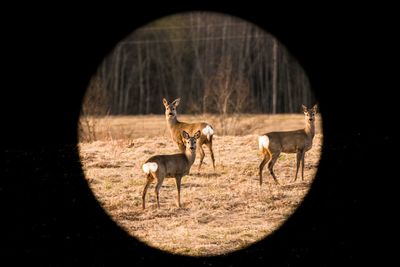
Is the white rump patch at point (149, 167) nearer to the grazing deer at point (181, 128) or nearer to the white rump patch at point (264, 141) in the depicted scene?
the white rump patch at point (264, 141)

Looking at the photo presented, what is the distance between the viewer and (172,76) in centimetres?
3344

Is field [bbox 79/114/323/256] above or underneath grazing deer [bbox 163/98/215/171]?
underneath

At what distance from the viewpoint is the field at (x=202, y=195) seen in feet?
32.3

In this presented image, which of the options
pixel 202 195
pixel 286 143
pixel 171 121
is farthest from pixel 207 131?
pixel 202 195

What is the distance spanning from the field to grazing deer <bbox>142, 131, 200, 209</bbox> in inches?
19.9

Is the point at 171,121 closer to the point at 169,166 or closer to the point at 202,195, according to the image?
the point at 202,195

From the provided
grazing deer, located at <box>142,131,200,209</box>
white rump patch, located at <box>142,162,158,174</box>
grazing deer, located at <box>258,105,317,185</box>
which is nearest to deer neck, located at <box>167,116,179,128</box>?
grazing deer, located at <box>258,105,317,185</box>

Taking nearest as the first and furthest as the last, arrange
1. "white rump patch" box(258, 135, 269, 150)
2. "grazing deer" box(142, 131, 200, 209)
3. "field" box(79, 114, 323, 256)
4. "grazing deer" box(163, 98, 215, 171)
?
"field" box(79, 114, 323, 256) < "grazing deer" box(142, 131, 200, 209) < "white rump patch" box(258, 135, 269, 150) < "grazing deer" box(163, 98, 215, 171)

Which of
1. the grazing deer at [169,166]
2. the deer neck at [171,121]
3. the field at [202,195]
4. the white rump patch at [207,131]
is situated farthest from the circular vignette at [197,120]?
the deer neck at [171,121]

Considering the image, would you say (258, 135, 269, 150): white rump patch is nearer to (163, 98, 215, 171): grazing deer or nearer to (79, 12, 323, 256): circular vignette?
(79, 12, 323, 256): circular vignette

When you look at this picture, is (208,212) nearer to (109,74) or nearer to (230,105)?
(230,105)

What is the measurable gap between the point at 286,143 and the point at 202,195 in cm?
209

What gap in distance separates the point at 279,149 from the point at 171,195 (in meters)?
2.36

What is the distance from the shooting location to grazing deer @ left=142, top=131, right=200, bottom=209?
1062 cm
